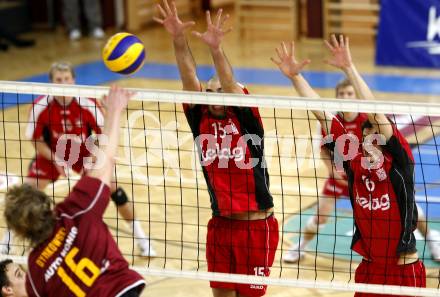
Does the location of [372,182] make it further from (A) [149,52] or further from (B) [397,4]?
(A) [149,52]

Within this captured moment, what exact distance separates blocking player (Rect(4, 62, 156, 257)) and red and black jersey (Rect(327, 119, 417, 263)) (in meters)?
2.95

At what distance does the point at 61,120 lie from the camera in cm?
841

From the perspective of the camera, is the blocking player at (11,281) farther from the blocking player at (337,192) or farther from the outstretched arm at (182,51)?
the blocking player at (337,192)

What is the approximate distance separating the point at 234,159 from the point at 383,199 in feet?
3.58

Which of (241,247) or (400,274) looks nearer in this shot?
(400,274)

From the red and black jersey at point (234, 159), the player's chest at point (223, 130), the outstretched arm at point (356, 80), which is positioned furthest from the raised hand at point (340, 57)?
the player's chest at point (223, 130)

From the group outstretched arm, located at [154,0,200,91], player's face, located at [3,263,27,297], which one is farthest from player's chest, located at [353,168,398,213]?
player's face, located at [3,263,27,297]

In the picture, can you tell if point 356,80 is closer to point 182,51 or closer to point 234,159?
point 234,159

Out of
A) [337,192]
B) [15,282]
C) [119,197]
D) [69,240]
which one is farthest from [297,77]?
[119,197]

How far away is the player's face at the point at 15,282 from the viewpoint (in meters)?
5.38

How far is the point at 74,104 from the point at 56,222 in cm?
391

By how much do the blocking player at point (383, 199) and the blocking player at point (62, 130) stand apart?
2.94 metres

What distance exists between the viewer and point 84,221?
4.69m

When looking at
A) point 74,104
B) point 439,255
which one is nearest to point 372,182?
point 439,255
